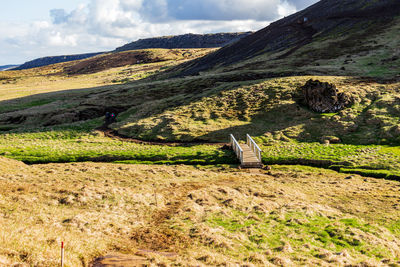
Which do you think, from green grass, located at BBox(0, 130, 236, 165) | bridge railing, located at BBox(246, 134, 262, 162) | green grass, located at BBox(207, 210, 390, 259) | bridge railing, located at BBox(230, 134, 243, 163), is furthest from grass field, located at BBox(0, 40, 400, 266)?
bridge railing, located at BBox(246, 134, 262, 162)

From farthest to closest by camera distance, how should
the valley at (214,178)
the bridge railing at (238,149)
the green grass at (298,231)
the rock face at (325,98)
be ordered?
the rock face at (325,98) → the bridge railing at (238,149) → the green grass at (298,231) → the valley at (214,178)

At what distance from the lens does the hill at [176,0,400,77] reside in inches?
2409

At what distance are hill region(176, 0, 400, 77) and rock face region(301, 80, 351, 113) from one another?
17.1 metres

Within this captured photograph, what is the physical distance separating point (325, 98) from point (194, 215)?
33198 millimetres

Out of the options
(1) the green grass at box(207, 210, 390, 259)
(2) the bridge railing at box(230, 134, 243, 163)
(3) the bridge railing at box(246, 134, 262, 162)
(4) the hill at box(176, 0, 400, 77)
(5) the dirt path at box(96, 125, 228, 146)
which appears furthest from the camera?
(4) the hill at box(176, 0, 400, 77)

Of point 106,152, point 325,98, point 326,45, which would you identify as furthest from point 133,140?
point 326,45

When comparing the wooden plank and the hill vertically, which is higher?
the hill

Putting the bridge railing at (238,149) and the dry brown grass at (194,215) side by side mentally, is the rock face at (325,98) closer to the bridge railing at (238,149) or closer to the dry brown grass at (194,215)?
the bridge railing at (238,149)

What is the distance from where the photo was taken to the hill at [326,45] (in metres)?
61.2

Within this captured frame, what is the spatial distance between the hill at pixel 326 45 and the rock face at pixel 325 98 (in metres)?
17.1

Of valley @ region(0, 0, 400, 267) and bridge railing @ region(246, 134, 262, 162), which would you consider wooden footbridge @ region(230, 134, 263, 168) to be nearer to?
bridge railing @ region(246, 134, 262, 162)

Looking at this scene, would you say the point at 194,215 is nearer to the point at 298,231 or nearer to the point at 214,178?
the point at 298,231

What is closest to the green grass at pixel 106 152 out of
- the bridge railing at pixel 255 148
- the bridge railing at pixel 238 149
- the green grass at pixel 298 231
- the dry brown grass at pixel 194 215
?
the bridge railing at pixel 238 149

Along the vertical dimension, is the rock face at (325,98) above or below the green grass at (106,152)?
above
